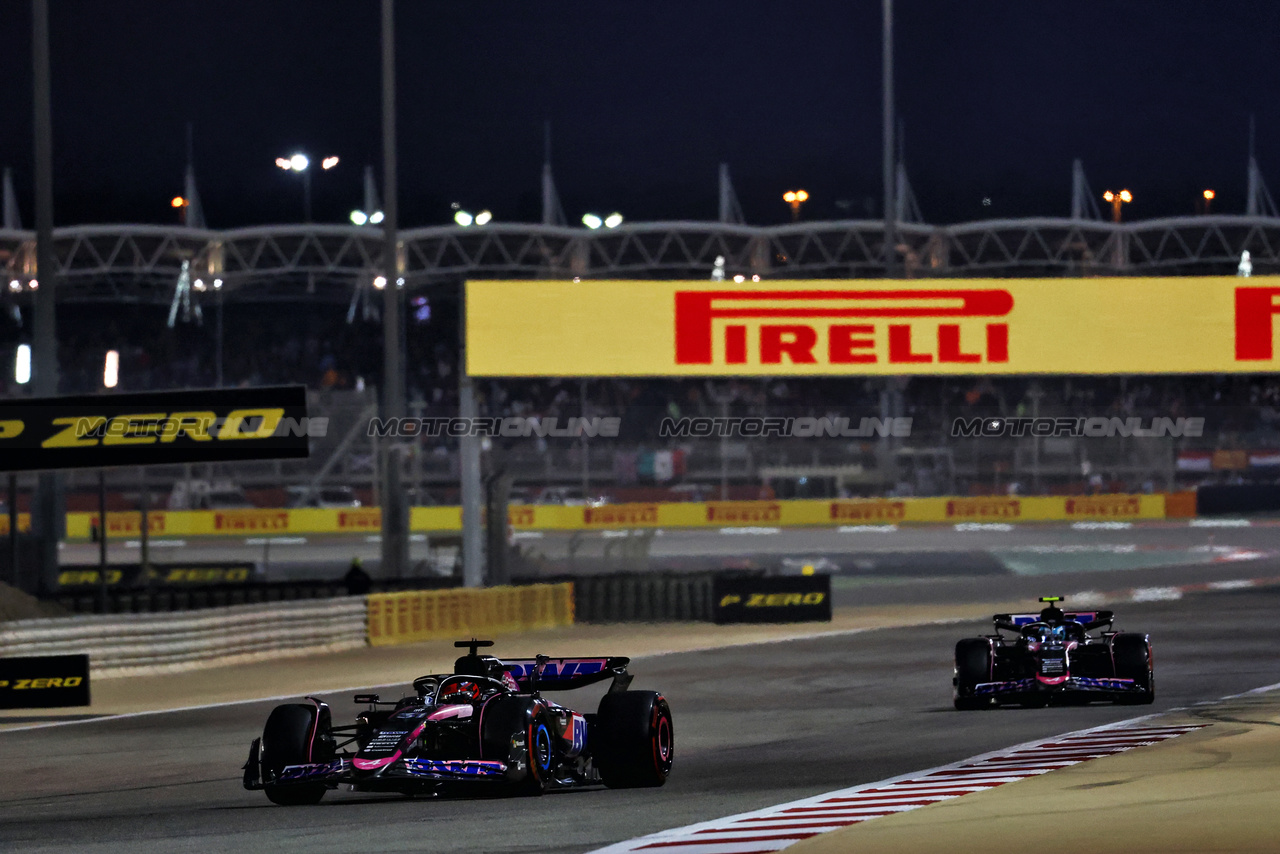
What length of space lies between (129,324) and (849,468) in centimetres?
3477

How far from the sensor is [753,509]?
5019cm

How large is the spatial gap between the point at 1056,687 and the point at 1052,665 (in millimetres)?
196

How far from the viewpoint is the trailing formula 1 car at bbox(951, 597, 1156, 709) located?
613 inches

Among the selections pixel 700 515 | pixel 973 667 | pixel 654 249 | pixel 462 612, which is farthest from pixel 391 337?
pixel 654 249

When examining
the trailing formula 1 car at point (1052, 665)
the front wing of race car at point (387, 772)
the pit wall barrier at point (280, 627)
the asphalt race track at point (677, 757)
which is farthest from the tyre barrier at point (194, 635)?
the front wing of race car at point (387, 772)

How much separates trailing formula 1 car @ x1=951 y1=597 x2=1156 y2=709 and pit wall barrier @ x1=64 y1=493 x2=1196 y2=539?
33.1m

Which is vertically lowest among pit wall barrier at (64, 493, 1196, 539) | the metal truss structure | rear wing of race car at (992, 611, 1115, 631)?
pit wall barrier at (64, 493, 1196, 539)

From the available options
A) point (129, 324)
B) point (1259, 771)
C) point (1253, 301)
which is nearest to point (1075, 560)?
point (1253, 301)

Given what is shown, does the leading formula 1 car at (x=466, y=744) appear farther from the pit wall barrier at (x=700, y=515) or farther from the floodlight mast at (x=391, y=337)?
the pit wall barrier at (x=700, y=515)

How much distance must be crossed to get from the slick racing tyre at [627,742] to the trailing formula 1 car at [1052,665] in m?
5.40

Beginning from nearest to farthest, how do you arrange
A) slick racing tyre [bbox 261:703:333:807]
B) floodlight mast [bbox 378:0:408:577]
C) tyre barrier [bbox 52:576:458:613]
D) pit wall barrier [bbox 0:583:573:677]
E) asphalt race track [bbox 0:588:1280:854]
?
asphalt race track [bbox 0:588:1280:854] → slick racing tyre [bbox 261:703:333:807] → pit wall barrier [bbox 0:583:573:677] → tyre barrier [bbox 52:576:458:613] → floodlight mast [bbox 378:0:408:577]

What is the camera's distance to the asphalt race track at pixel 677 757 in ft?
30.8

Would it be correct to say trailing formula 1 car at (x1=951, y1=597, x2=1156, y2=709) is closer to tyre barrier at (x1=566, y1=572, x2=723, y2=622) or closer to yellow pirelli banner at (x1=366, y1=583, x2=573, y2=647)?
yellow pirelli banner at (x1=366, y1=583, x2=573, y2=647)

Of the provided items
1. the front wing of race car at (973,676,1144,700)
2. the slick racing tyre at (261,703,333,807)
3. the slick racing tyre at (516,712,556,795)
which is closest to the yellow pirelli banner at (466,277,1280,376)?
the front wing of race car at (973,676,1144,700)
